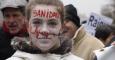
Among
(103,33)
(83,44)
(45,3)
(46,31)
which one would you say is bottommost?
(103,33)

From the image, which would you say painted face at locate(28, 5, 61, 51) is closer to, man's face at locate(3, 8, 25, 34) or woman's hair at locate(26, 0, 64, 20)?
woman's hair at locate(26, 0, 64, 20)

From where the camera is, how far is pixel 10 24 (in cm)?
633

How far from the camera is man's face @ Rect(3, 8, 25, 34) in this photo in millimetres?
6328

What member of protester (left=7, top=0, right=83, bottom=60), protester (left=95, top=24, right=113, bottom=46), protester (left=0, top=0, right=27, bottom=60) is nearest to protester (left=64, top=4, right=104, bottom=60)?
protester (left=0, top=0, right=27, bottom=60)

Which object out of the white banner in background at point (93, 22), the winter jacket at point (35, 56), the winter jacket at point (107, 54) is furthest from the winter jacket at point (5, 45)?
the white banner in background at point (93, 22)

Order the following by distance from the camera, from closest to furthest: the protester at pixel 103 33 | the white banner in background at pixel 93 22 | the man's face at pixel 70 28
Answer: the man's face at pixel 70 28
the protester at pixel 103 33
the white banner in background at pixel 93 22

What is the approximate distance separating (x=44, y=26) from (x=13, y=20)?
134 centimetres

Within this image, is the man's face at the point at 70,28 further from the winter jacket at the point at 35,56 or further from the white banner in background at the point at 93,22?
the winter jacket at the point at 35,56

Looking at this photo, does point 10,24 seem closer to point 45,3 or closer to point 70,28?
point 70,28

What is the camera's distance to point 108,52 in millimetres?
5250

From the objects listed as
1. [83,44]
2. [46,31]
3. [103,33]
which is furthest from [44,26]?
[103,33]

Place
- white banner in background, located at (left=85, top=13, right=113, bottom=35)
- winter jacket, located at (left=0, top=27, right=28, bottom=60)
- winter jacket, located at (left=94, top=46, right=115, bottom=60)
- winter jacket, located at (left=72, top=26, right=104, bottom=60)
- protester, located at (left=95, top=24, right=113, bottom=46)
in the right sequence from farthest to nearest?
1. white banner in background, located at (left=85, top=13, right=113, bottom=35)
2. protester, located at (left=95, top=24, right=113, bottom=46)
3. winter jacket, located at (left=72, top=26, right=104, bottom=60)
4. winter jacket, located at (left=0, top=27, right=28, bottom=60)
5. winter jacket, located at (left=94, top=46, right=115, bottom=60)

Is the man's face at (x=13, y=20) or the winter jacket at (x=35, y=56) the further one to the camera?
the man's face at (x=13, y=20)

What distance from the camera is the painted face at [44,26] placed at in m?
5.08
